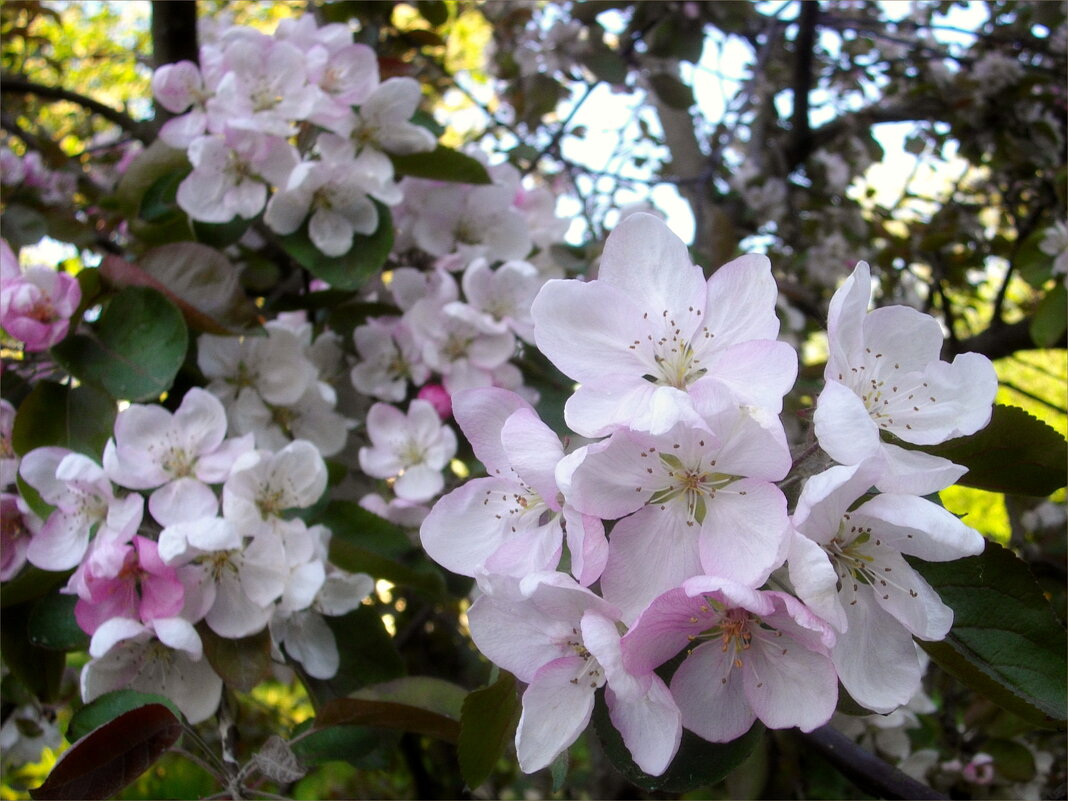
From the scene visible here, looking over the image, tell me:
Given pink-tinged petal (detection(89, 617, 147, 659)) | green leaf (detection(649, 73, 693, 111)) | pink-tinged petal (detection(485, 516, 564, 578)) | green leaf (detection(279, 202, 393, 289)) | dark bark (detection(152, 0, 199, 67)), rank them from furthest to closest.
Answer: green leaf (detection(649, 73, 693, 111)), dark bark (detection(152, 0, 199, 67)), green leaf (detection(279, 202, 393, 289)), pink-tinged petal (detection(89, 617, 147, 659)), pink-tinged petal (detection(485, 516, 564, 578))

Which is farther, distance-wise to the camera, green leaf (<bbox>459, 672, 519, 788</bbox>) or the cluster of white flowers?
the cluster of white flowers

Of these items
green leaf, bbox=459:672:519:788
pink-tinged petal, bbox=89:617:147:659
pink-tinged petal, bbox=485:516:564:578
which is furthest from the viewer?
pink-tinged petal, bbox=89:617:147:659

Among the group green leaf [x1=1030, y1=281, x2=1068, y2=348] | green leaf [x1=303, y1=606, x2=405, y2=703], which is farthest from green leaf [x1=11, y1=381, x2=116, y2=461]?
green leaf [x1=1030, y1=281, x2=1068, y2=348]

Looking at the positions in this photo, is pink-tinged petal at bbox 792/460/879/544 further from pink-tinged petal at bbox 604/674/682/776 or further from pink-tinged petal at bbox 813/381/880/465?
pink-tinged petal at bbox 604/674/682/776

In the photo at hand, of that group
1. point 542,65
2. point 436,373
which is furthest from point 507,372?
point 542,65

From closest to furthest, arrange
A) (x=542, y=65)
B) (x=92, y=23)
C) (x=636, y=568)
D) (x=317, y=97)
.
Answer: (x=636, y=568) < (x=317, y=97) < (x=542, y=65) < (x=92, y=23)

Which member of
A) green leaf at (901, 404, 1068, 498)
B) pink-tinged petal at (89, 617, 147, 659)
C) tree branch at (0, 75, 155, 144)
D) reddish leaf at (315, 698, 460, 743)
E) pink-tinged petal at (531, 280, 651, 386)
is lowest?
reddish leaf at (315, 698, 460, 743)

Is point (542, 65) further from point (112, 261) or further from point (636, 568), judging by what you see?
point (636, 568)
